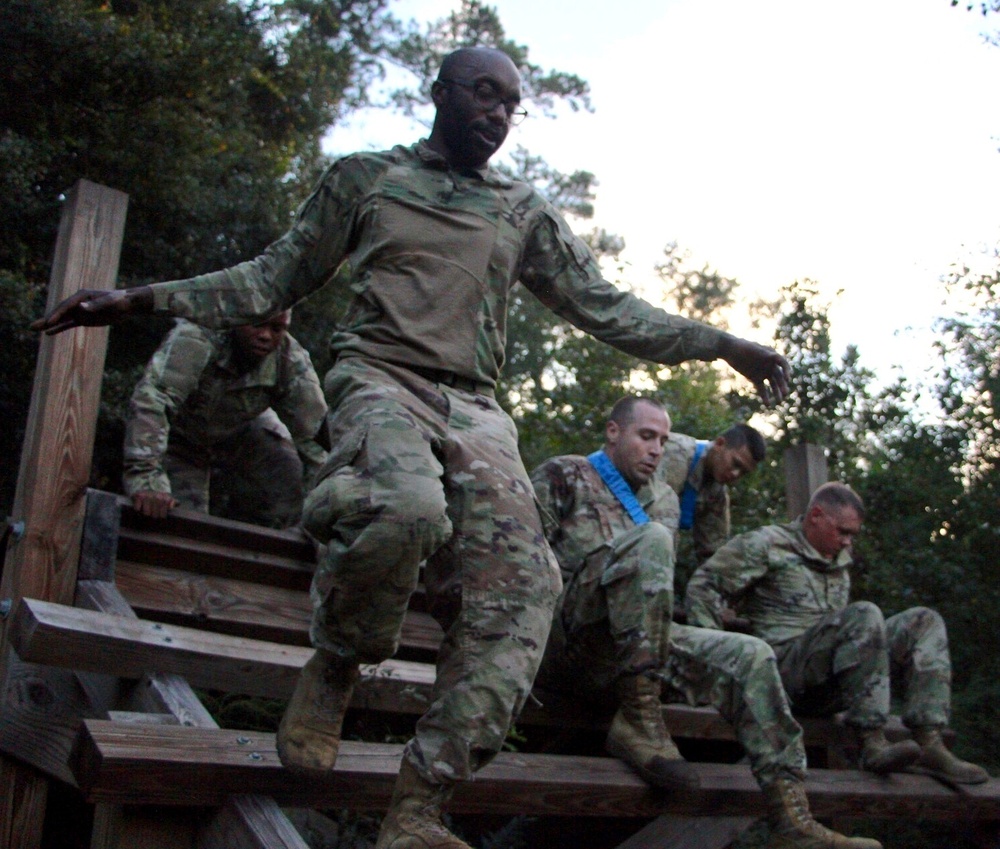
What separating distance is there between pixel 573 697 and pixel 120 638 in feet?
5.81

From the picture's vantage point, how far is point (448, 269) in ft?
10.1

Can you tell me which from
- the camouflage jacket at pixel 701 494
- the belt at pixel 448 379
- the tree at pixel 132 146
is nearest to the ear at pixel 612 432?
the camouflage jacket at pixel 701 494

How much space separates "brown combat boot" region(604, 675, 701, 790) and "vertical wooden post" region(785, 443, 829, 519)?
3.02 m

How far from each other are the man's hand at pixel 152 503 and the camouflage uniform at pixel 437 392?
4.86 ft

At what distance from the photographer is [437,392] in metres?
2.98

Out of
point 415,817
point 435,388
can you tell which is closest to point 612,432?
point 435,388

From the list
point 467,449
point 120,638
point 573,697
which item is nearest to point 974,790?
point 573,697

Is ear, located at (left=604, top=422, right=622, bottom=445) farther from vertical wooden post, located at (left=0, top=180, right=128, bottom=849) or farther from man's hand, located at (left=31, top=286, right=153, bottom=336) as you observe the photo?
man's hand, located at (left=31, top=286, right=153, bottom=336)

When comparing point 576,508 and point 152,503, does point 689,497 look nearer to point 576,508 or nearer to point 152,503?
point 576,508

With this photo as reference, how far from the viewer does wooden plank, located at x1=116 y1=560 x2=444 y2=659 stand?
441 cm

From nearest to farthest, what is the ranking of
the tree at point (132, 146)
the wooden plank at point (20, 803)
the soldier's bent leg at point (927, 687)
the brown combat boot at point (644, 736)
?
the brown combat boot at point (644, 736), the wooden plank at point (20, 803), the soldier's bent leg at point (927, 687), the tree at point (132, 146)

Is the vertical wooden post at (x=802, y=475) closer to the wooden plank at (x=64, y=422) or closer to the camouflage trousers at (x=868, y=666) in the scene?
the camouflage trousers at (x=868, y=666)

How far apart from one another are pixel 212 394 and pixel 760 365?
9.85 feet

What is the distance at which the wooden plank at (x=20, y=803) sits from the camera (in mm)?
3953
